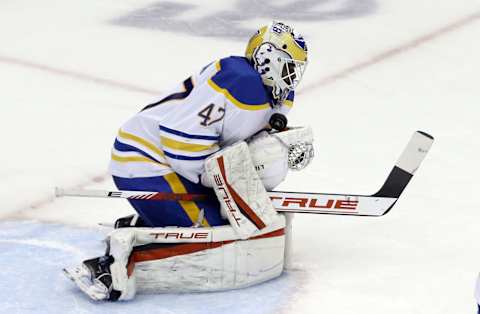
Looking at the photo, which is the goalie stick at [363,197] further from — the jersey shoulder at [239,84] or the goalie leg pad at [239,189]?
the jersey shoulder at [239,84]

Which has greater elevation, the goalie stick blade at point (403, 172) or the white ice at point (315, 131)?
the goalie stick blade at point (403, 172)

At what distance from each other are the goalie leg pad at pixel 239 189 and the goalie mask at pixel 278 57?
0.23 meters

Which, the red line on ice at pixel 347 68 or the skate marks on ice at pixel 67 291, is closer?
the skate marks on ice at pixel 67 291

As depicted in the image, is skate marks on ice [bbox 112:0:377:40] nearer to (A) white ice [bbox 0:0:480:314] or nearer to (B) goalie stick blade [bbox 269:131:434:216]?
(A) white ice [bbox 0:0:480:314]

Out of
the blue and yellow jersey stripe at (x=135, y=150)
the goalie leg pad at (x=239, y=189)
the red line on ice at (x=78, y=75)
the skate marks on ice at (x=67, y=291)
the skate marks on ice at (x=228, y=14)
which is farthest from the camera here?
the skate marks on ice at (x=228, y=14)

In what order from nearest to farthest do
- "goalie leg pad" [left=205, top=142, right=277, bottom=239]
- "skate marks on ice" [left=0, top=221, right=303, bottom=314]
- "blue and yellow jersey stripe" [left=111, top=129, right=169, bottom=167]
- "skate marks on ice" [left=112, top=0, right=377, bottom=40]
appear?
"skate marks on ice" [left=0, top=221, right=303, bottom=314] → "goalie leg pad" [left=205, top=142, right=277, bottom=239] → "blue and yellow jersey stripe" [left=111, top=129, right=169, bottom=167] → "skate marks on ice" [left=112, top=0, right=377, bottom=40]

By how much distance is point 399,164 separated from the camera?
368cm

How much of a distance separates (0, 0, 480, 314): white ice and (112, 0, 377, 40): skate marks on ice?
2 centimetres

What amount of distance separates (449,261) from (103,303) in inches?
43.7

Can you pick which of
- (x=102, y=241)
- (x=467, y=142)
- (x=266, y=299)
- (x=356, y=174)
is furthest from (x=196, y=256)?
(x=467, y=142)

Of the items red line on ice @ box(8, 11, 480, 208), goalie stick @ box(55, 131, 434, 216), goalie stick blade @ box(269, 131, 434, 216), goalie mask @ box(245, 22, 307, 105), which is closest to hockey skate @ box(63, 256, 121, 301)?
goalie stick @ box(55, 131, 434, 216)

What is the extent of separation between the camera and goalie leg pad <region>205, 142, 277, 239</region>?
11.2ft

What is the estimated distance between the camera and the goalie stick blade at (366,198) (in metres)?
3.60

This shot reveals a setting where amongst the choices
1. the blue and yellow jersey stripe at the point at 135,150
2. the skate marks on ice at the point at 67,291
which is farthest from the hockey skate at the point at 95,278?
the blue and yellow jersey stripe at the point at 135,150
